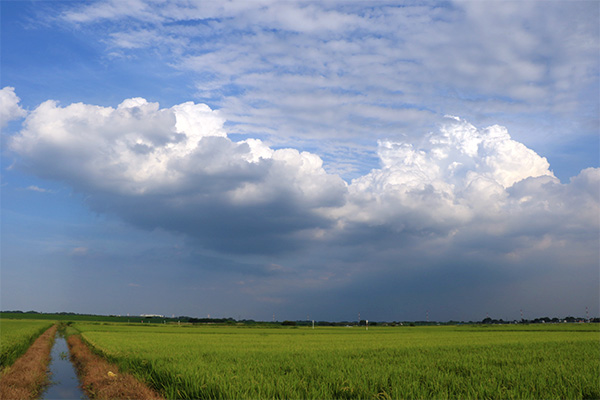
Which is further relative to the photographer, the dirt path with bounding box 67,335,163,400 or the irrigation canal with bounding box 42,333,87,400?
the irrigation canal with bounding box 42,333,87,400

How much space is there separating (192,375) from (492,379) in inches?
314

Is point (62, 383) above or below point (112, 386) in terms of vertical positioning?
below

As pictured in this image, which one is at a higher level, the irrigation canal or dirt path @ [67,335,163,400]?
dirt path @ [67,335,163,400]

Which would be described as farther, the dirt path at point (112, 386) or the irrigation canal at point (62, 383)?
the irrigation canal at point (62, 383)

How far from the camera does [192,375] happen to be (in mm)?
11664

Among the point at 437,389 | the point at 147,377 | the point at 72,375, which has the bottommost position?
the point at 72,375

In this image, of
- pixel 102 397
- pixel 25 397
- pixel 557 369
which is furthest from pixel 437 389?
pixel 25 397

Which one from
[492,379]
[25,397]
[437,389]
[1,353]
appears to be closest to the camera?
[437,389]

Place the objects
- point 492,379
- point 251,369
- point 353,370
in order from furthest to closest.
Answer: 1. point 251,369
2. point 353,370
3. point 492,379

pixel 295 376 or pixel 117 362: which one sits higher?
pixel 295 376

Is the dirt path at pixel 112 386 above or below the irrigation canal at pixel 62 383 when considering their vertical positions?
above

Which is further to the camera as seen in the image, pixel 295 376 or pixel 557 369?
pixel 557 369

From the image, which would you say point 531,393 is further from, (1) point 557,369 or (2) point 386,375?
(1) point 557,369

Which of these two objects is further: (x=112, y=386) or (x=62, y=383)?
(x=62, y=383)
